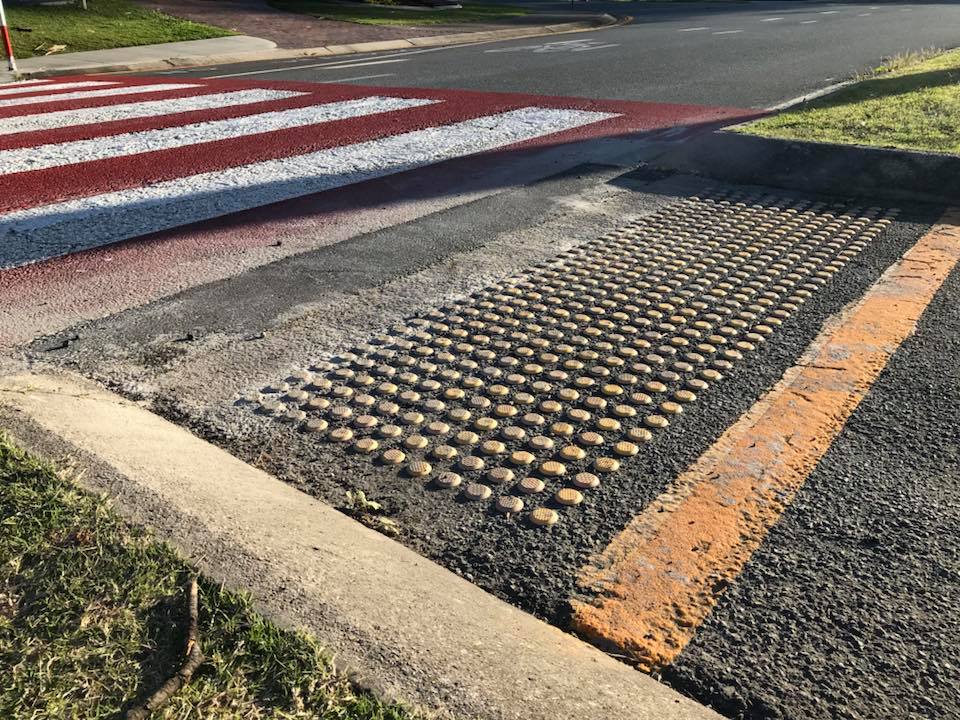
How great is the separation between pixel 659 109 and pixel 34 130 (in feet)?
18.9

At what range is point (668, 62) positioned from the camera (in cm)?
1335

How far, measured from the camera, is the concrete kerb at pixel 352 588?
6.01ft

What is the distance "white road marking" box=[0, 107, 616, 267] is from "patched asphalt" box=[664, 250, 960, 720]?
395 centimetres

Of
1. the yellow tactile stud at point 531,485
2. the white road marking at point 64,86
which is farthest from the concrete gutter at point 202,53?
the yellow tactile stud at point 531,485

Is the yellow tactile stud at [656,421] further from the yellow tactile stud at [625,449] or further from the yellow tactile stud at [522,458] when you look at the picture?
the yellow tactile stud at [522,458]

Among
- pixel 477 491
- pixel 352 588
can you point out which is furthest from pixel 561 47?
pixel 352 588

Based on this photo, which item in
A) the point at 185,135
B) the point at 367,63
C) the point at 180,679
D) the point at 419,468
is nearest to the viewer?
the point at 180,679

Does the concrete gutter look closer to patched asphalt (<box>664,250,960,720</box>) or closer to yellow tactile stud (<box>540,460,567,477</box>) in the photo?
yellow tactile stud (<box>540,460,567,477</box>)

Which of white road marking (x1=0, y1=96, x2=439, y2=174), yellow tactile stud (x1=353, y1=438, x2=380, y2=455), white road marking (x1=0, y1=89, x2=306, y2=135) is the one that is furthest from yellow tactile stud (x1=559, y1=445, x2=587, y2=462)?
white road marking (x1=0, y1=89, x2=306, y2=135)

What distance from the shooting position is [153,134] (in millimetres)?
7867

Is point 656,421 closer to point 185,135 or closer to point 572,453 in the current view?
point 572,453

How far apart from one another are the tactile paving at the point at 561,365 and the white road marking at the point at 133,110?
570 cm

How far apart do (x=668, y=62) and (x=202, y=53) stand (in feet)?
24.7

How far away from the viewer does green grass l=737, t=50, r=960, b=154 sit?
21.1ft
